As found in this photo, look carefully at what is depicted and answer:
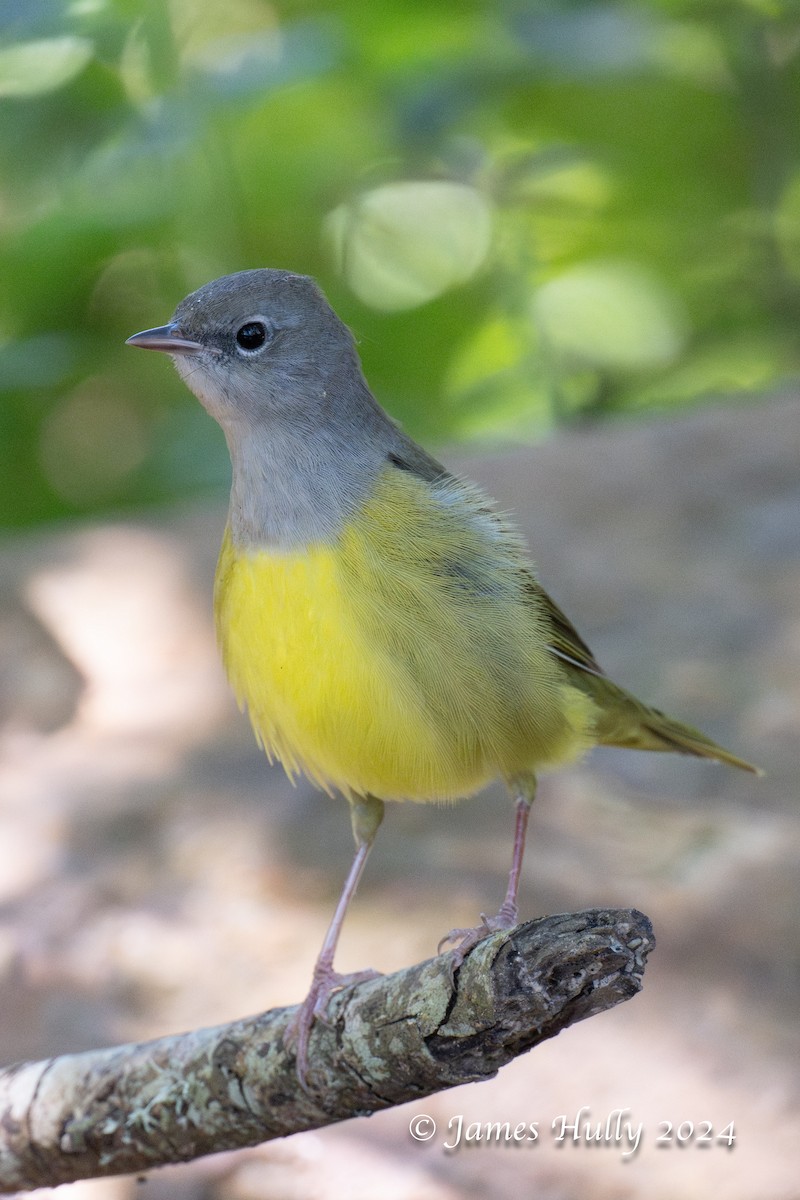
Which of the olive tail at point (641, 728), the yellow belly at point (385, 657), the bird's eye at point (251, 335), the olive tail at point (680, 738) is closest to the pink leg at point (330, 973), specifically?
the yellow belly at point (385, 657)

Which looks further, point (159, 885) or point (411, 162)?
point (411, 162)

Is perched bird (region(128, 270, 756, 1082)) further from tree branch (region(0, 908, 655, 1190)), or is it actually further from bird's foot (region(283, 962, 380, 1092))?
tree branch (region(0, 908, 655, 1190))

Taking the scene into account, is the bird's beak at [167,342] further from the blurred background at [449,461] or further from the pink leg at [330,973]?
the blurred background at [449,461]

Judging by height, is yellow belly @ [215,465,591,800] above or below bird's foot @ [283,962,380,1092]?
above

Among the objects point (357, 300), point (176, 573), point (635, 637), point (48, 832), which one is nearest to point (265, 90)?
point (357, 300)

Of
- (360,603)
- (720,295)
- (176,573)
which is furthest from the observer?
(720,295)

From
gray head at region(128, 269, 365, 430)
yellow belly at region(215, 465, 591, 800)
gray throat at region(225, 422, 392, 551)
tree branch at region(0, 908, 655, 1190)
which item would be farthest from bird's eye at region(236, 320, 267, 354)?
tree branch at region(0, 908, 655, 1190)

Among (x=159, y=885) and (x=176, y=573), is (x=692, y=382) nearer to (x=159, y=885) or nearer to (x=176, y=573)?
(x=176, y=573)
